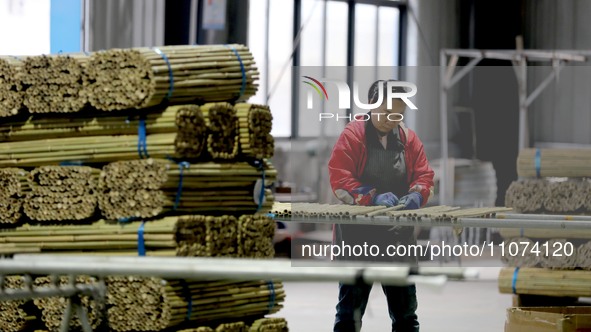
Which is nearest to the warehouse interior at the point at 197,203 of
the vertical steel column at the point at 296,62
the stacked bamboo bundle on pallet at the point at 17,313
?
the stacked bamboo bundle on pallet at the point at 17,313

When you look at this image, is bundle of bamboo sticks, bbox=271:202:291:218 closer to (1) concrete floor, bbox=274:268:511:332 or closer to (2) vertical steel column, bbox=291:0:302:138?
(1) concrete floor, bbox=274:268:511:332

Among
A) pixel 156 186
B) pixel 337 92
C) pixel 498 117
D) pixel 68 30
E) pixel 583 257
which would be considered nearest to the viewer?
pixel 156 186

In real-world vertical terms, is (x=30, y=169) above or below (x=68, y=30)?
below

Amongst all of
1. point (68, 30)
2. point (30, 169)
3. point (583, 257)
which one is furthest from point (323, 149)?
point (30, 169)

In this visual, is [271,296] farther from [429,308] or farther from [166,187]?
[429,308]

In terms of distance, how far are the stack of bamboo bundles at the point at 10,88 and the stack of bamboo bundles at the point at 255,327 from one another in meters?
1.85

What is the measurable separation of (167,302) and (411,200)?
3.31m

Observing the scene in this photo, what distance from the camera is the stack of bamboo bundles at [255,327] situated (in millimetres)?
7227

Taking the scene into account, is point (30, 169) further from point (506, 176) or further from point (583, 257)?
point (506, 176)

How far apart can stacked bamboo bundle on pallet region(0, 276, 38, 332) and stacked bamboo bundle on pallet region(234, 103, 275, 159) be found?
1642 millimetres

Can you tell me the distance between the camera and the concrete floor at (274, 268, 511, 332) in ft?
42.5

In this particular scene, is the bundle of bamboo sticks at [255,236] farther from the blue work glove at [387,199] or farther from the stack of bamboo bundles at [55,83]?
the blue work glove at [387,199]

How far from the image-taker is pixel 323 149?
18.2 meters

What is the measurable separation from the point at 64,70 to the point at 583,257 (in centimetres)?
705
